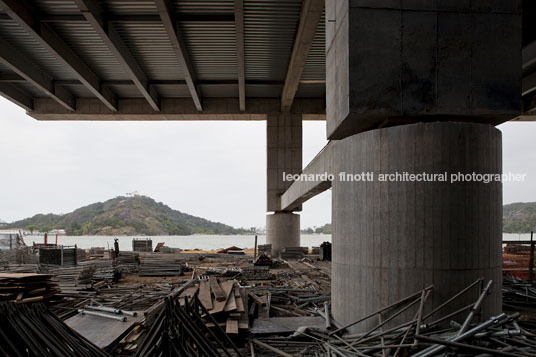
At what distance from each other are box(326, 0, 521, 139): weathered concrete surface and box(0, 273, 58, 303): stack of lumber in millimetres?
10162

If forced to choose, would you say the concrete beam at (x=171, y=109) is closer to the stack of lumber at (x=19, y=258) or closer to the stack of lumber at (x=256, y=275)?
the stack of lumber at (x=19, y=258)

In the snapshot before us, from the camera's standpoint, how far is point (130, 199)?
133 m

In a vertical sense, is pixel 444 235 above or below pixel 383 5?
below

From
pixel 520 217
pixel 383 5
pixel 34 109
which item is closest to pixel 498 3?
pixel 383 5

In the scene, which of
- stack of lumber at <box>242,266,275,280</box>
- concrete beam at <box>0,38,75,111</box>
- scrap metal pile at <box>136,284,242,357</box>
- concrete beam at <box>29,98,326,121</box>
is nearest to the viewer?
scrap metal pile at <box>136,284,242,357</box>

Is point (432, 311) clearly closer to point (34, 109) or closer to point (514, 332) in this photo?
point (514, 332)

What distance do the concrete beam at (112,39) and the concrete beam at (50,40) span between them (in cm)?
292

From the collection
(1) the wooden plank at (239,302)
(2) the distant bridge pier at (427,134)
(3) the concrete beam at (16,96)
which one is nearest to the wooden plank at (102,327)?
(1) the wooden plank at (239,302)

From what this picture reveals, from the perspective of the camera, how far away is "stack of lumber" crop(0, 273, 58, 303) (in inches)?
393

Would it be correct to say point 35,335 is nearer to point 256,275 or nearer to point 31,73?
point 256,275

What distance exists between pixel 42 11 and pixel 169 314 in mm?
18597

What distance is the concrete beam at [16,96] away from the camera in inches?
1038

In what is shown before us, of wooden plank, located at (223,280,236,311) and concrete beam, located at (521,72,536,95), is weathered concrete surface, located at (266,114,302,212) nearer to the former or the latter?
concrete beam, located at (521,72,536,95)

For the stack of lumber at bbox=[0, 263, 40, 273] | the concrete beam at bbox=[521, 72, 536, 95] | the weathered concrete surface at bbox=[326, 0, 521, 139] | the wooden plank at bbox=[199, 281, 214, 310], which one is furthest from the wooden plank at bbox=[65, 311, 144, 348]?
the concrete beam at bbox=[521, 72, 536, 95]
